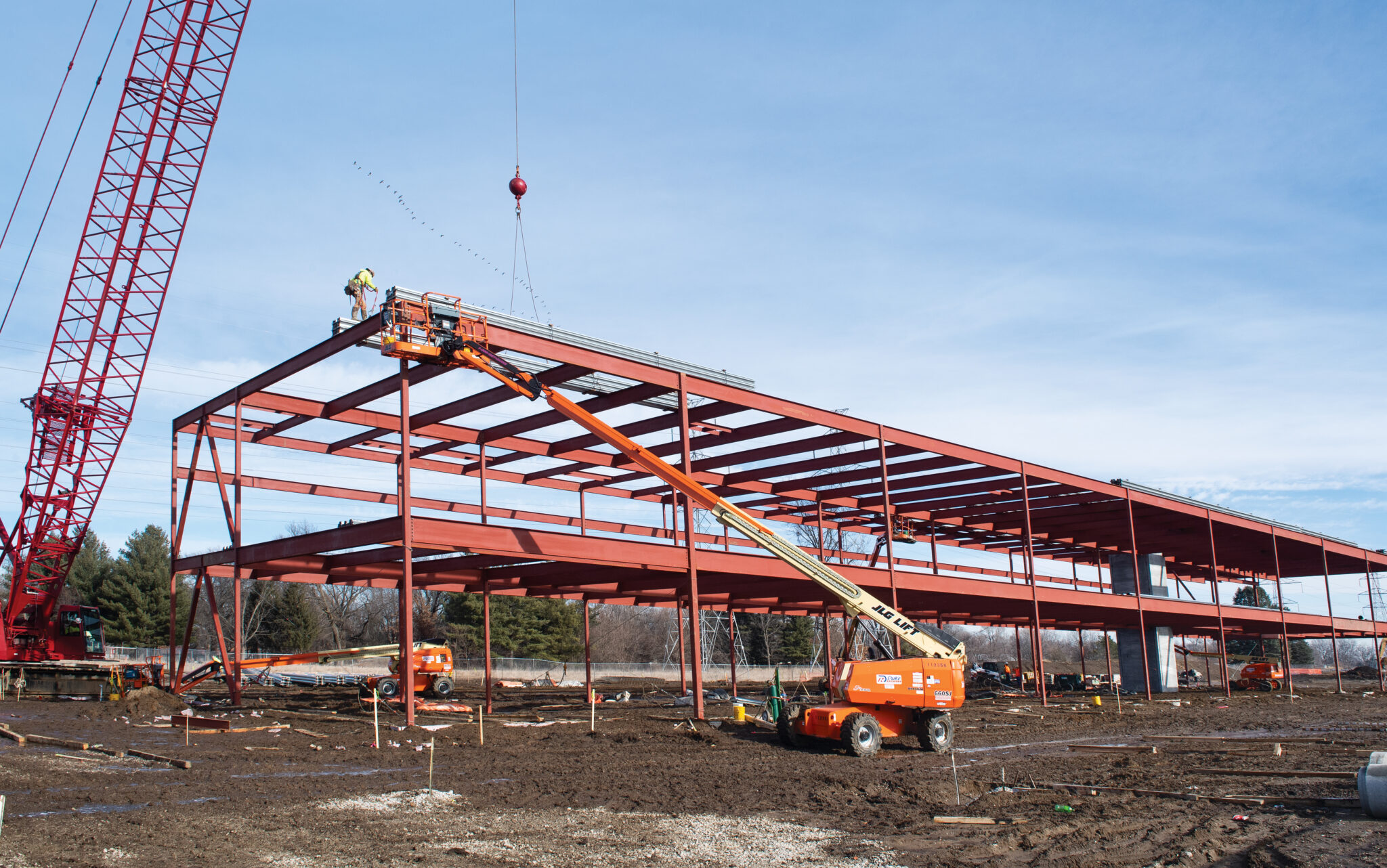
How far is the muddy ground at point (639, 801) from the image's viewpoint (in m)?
9.41

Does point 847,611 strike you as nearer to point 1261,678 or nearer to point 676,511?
point 676,511

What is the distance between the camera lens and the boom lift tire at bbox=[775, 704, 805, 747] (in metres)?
19.0

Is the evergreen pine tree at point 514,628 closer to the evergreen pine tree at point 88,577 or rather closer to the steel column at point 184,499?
the evergreen pine tree at point 88,577

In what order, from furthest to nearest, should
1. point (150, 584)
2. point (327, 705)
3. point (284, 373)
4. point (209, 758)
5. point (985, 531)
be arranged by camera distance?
point (150, 584)
point (985, 531)
point (327, 705)
point (284, 373)
point (209, 758)

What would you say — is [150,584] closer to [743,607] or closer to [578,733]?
[743,607]

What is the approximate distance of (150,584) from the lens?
209 ft

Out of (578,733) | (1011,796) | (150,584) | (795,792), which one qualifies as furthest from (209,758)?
(150,584)

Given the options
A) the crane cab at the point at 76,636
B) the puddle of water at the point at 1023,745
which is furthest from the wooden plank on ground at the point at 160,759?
the crane cab at the point at 76,636

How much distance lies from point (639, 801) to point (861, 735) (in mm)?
6483

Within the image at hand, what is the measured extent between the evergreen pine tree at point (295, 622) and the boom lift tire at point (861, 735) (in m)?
55.9

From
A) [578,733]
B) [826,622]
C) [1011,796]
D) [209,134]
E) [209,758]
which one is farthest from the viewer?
[826,622]

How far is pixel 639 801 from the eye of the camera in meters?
12.6

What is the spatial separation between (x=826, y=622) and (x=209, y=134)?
95.9ft

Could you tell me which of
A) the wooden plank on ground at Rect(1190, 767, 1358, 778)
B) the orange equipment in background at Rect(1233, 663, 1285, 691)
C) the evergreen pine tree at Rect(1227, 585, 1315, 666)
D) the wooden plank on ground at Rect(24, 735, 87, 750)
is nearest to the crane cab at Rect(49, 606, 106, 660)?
the wooden plank on ground at Rect(24, 735, 87, 750)
